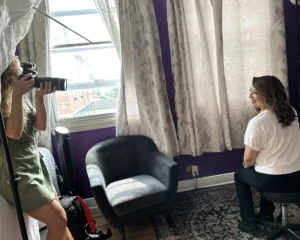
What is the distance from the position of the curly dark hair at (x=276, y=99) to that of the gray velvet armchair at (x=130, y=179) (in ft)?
2.46

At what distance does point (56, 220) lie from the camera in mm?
1486

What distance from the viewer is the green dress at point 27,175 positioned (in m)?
1.39

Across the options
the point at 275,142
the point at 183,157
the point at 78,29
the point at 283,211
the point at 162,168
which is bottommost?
the point at 283,211

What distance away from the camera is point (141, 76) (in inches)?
98.7

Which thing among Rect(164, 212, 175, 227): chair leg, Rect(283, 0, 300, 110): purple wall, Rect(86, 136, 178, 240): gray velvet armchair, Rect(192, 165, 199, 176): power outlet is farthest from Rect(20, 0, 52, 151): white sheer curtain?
Rect(283, 0, 300, 110): purple wall

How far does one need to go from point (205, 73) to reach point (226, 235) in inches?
51.2

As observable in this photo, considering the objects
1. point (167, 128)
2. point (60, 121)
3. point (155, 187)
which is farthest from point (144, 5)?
point (155, 187)

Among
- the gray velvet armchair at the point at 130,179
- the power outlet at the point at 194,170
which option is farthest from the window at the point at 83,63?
the power outlet at the point at 194,170

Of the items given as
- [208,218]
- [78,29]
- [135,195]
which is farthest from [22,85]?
[208,218]

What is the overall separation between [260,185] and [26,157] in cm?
135

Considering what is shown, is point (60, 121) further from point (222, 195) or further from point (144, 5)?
point (222, 195)

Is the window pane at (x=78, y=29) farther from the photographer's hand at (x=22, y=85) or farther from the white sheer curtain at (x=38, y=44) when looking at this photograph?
the photographer's hand at (x=22, y=85)

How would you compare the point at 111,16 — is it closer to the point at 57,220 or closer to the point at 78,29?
the point at 78,29

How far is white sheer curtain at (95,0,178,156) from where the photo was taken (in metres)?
2.41
